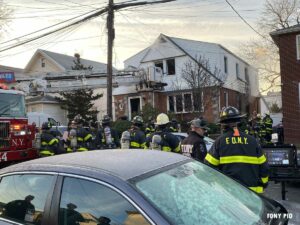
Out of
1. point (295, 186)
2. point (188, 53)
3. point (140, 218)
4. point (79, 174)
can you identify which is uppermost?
point (188, 53)

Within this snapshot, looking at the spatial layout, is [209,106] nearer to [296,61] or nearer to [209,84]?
[209,84]

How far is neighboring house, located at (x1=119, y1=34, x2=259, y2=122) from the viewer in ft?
92.3

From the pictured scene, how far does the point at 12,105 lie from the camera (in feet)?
41.6

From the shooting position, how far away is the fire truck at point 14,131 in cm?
1220

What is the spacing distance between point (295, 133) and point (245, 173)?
17.2 meters

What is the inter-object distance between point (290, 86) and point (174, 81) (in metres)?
10.4

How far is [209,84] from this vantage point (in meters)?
26.2

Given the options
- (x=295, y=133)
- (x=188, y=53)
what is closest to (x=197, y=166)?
(x=295, y=133)

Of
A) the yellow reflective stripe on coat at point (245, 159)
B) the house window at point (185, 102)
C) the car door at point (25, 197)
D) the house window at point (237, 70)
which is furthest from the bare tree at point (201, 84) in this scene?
the car door at point (25, 197)

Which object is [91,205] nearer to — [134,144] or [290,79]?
[134,144]

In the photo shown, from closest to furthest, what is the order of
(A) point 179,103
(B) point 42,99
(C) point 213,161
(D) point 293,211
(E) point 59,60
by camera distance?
(D) point 293,211 → (C) point 213,161 → (A) point 179,103 → (B) point 42,99 → (E) point 59,60

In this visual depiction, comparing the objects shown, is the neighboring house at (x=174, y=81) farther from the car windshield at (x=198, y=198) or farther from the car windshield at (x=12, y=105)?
the car windshield at (x=198, y=198)

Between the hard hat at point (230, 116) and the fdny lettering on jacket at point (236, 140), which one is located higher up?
the hard hat at point (230, 116)

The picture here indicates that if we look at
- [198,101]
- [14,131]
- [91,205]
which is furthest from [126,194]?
[198,101]
